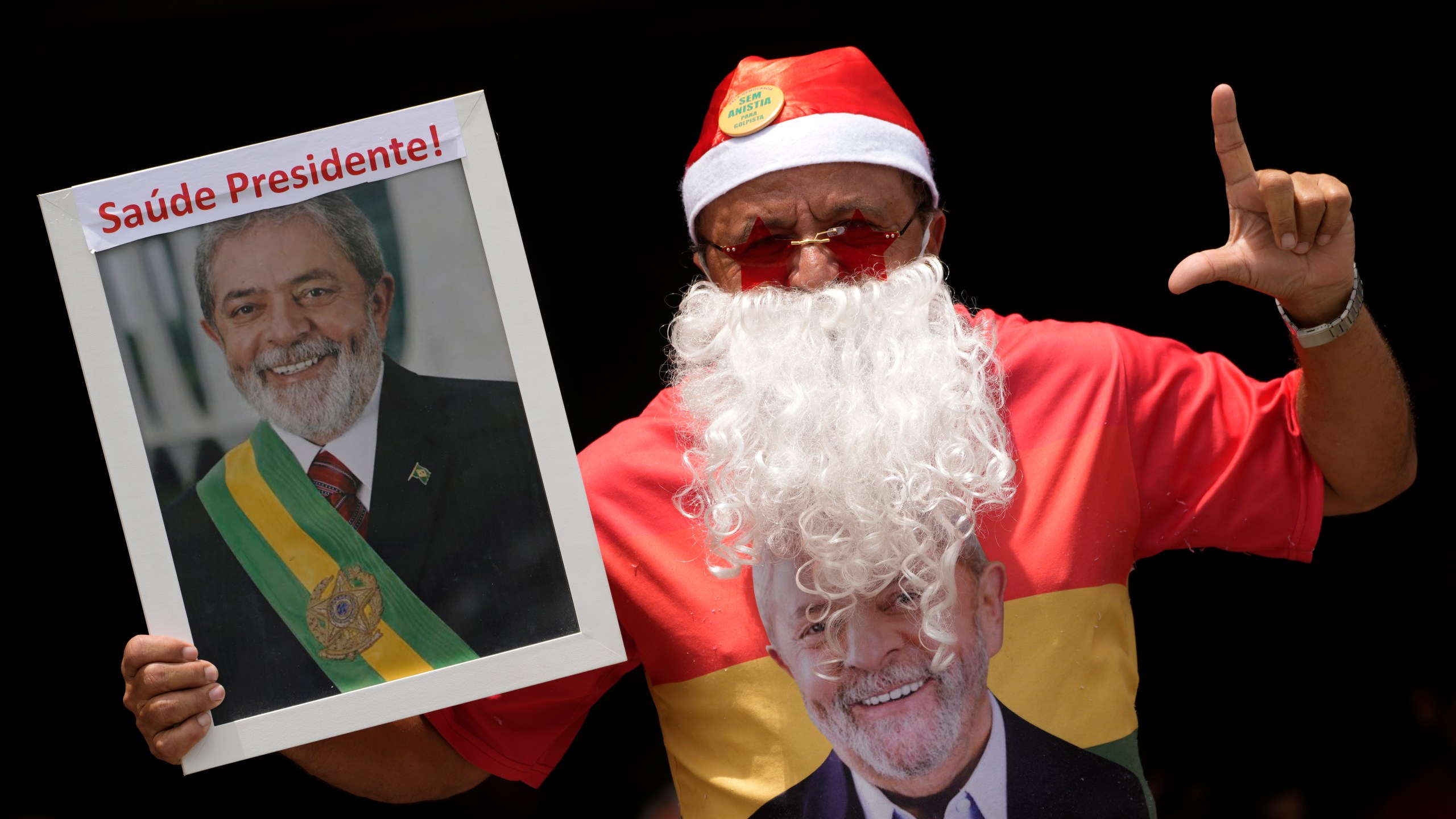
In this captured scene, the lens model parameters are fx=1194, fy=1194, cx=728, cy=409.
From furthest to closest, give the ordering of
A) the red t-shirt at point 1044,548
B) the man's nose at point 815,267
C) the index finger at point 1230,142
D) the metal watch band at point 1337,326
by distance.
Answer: the man's nose at point 815,267, the red t-shirt at point 1044,548, the metal watch band at point 1337,326, the index finger at point 1230,142

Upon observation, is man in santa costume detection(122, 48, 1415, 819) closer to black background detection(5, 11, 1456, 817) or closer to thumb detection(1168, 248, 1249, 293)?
thumb detection(1168, 248, 1249, 293)

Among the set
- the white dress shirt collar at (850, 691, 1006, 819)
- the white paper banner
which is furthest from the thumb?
the white paper banner

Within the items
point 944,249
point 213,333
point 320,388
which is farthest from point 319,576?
point 944,249

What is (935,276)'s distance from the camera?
2174 millimetres

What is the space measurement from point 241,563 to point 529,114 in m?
2.46

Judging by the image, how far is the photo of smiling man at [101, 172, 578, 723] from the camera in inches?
70.5

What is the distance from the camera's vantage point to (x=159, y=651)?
1.79 m

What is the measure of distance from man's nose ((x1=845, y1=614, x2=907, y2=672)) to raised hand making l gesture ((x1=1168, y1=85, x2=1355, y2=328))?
0.70m

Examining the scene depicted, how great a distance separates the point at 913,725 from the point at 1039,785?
231 millimetres

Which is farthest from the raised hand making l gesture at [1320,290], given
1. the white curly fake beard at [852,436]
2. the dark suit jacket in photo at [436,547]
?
the dark suit jacket in photo at [436,547]

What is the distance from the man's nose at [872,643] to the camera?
6.43ft

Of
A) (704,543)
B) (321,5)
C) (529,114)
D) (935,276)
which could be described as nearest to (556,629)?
(704,543)

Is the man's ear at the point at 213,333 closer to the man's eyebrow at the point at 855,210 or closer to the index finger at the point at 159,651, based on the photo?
the index finger at the point at 159,651

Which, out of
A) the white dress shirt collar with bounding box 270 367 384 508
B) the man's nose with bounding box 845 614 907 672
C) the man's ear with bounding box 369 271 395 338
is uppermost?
the man's ear with bounding box 369 271 395 338
